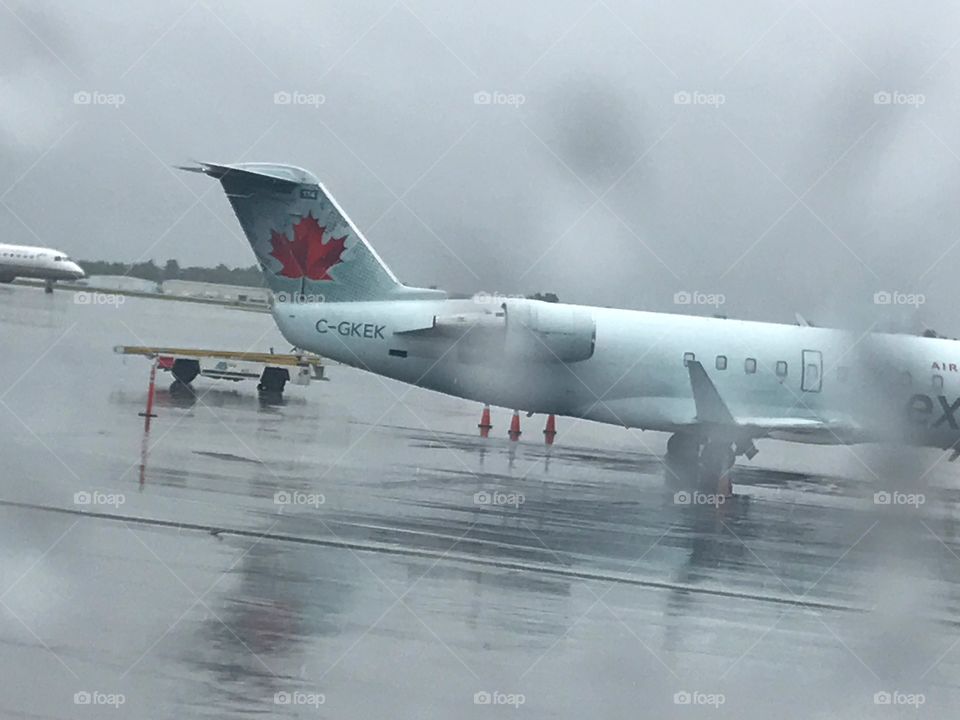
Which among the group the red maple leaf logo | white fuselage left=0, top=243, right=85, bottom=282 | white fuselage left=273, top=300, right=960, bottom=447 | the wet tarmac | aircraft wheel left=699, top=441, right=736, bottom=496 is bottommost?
the wet tarmac

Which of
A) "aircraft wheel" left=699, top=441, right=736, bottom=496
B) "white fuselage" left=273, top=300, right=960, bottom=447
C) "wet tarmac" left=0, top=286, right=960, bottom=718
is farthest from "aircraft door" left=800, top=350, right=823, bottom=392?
"aircraft wheel" left=699, top=441, right=736, bottom=496

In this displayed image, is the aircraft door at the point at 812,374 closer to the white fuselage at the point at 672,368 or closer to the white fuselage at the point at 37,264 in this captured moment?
the white fuselage at the point at 672,368

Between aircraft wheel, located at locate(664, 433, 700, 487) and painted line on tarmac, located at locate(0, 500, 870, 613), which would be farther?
aircraft wheel, located at locate(664, 433, 700, 487)

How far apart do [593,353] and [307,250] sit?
20.2ft

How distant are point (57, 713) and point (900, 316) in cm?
2053

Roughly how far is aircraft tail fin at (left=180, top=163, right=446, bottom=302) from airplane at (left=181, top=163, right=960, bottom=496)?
0.09 feet

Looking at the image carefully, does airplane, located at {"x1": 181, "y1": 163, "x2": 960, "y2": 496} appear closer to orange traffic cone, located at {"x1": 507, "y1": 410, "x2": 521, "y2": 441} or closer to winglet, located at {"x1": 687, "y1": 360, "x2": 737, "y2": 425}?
winglet, located at {"x1": 687, "y1": 360, "x2": 737, "y2": 425}

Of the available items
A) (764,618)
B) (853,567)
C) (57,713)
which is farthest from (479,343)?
(57,713)

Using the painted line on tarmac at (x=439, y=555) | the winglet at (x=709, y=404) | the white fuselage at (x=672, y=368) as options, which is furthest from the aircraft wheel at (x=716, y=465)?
the painted line on tarmac at (x=439, y=555)

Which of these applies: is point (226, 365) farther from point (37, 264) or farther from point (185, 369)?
point (37, 264)

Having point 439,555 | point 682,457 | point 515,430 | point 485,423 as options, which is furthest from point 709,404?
point 439,555

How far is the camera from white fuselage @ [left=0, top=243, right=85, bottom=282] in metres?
76.9

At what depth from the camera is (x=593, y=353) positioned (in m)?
27.3

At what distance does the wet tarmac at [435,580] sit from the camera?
11125mm
